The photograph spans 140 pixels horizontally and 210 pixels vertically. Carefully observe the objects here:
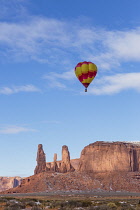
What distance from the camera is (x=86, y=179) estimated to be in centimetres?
16025

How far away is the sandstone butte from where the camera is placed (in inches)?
5950

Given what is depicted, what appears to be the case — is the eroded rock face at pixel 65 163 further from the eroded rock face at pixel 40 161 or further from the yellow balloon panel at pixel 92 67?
the yellow balloon panel at pixel 92 67

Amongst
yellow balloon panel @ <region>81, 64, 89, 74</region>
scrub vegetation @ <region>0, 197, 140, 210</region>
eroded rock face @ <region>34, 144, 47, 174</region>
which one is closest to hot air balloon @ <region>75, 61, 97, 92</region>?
yellow balloon panel @ <region>81, 64, 89, 74</region>

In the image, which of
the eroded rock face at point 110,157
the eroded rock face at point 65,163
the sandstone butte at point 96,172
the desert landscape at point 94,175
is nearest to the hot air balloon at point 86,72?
the desert landscape at point 94,175

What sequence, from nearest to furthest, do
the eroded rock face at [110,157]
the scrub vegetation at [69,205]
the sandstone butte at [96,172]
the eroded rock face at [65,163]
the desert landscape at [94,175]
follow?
the scrub vegetation at [69,205] < the desert landscape at [94,175] < the sandstone butte at [96,172] < the eroded rock face at [110,157] < the eroded rock face at [65,163]

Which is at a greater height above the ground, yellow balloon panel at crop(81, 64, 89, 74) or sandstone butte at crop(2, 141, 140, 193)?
yellow balloon panel at crop(81, 64, 89, 74)

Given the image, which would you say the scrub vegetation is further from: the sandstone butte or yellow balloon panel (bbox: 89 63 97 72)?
the sandstone butte

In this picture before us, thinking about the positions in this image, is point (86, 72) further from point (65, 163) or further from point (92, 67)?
point (65, 163)

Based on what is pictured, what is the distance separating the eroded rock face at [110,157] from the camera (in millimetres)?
182375

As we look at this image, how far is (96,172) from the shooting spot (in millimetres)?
178750

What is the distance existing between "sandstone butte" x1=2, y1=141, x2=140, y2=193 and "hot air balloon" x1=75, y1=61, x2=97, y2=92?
3573 inches

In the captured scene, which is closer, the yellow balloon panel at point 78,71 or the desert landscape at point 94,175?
the yellow balloon panel at point 78,71

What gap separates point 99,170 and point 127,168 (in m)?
14.1

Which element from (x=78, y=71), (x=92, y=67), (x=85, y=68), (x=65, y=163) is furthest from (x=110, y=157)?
(x=85, y=68)
